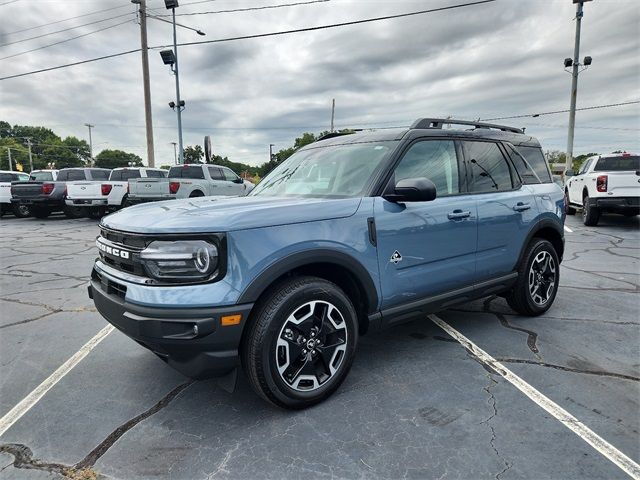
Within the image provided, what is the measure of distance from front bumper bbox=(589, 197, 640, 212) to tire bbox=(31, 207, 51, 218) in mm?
17997

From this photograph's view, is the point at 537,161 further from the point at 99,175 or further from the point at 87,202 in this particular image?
the point at 99,175

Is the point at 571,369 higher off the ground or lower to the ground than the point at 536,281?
lower

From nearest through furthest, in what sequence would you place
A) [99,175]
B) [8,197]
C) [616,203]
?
1. [616,203]
2. [99,175]
3. [8,197]

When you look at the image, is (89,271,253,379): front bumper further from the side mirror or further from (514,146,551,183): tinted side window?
(514,146,551,183): tinted side window

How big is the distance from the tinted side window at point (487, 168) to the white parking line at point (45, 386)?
3.64 metres

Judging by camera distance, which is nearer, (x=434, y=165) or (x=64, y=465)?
(x=64, y=465)

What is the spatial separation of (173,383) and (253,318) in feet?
3.56

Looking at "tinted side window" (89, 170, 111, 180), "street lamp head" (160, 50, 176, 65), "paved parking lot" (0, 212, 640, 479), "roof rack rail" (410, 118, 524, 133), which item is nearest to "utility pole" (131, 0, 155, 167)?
→ "street lamp head" (160, 50, 176, 65)

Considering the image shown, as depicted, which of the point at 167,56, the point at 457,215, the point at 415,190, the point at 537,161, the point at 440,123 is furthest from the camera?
the point at 167,56

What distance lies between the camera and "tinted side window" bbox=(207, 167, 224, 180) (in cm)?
1550

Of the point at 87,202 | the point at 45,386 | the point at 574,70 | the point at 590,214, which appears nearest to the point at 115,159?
the point at 87,202

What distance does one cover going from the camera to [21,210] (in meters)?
15.9

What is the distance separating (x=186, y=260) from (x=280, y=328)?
68cm

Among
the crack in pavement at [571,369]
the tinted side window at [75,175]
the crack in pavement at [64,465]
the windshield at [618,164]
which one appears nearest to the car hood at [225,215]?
the crack in pavement at [64,465]
